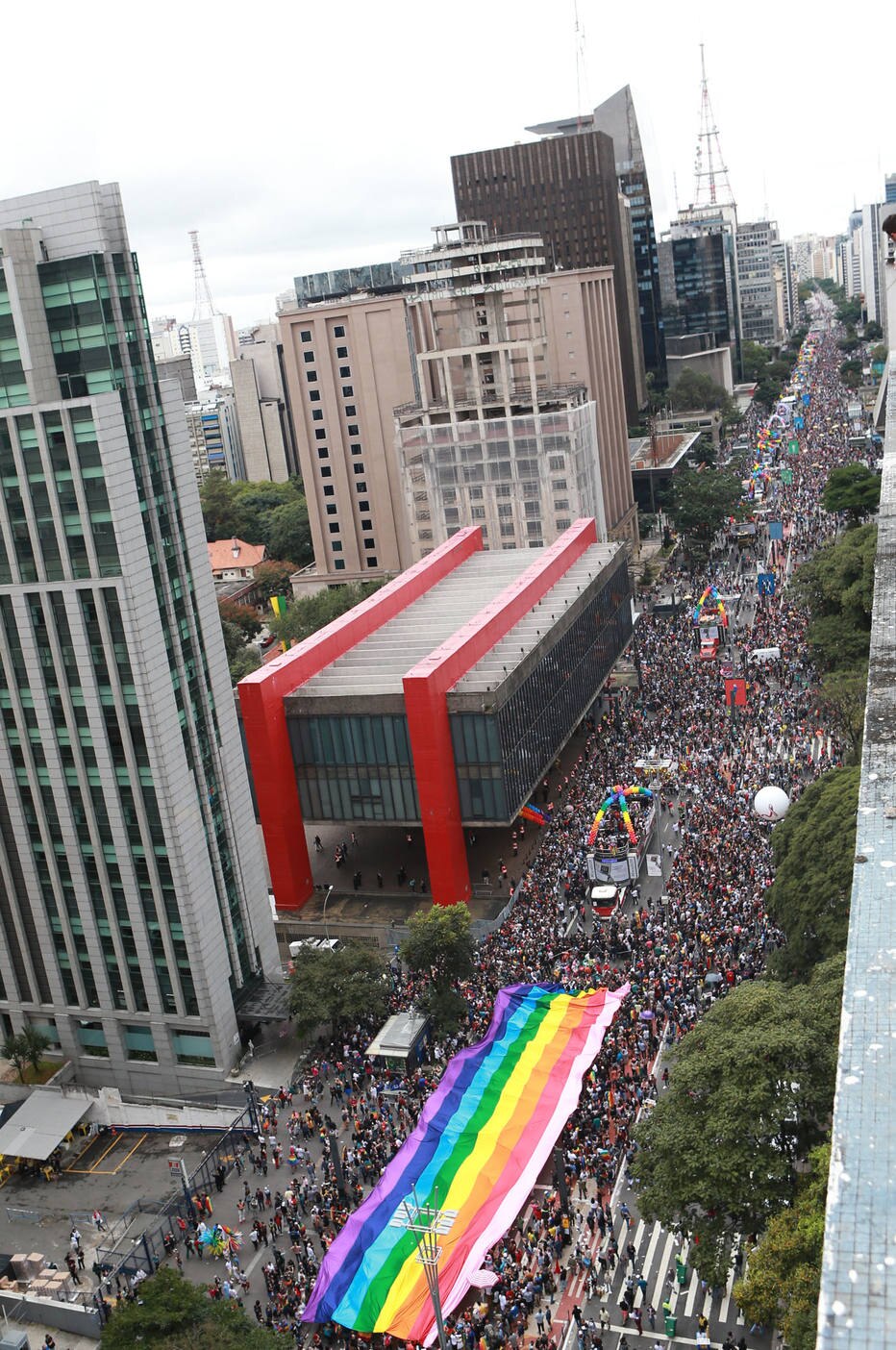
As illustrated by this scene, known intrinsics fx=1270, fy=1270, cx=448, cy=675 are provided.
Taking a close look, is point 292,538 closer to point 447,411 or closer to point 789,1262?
point 447,411

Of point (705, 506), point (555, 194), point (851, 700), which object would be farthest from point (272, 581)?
point (851, 700)

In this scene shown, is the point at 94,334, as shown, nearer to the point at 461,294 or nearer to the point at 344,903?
the point at 344,903

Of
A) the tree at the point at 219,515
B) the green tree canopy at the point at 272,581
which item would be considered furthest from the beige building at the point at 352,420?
the tree at the point at 219,515

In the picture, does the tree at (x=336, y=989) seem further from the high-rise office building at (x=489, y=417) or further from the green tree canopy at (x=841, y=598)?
the high-rise office building at (x=489, y=417)

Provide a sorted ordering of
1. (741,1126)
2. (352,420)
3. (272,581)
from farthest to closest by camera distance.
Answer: (272,581), (352,420), (741,1126)

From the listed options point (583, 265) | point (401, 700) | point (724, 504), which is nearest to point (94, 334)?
point (401, 700)
